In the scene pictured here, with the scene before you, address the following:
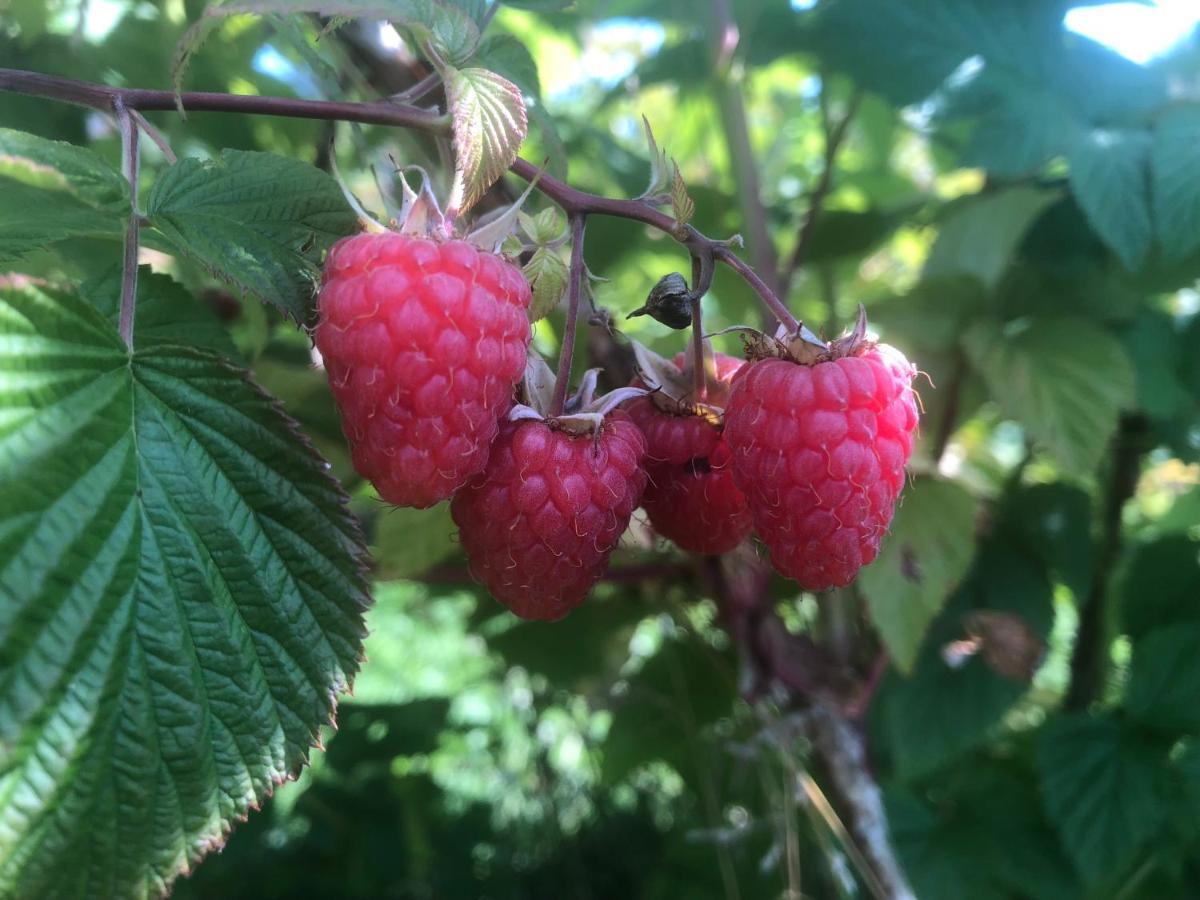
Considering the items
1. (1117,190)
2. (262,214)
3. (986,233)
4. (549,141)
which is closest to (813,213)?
(986,233)

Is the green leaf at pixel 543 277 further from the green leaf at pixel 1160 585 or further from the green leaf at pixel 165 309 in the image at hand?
the green leaf at pixel 1160 585

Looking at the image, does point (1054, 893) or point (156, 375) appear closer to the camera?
point (156, 375)

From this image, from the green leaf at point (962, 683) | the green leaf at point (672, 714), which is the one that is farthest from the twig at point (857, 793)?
the green leaf at point (672, 714)

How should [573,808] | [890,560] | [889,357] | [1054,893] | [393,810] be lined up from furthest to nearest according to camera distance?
[573,808] → [393,810] → [1054,893] → [890,560] → [889,357]

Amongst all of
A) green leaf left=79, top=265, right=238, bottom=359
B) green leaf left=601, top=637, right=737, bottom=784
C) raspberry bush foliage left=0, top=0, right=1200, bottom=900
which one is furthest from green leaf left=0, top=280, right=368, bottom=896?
green leaf left=601, top=637, right=737, bottom=784

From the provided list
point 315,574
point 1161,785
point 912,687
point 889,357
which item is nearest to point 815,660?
point 912,687

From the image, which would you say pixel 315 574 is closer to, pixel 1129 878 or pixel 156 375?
pixel 156 375
